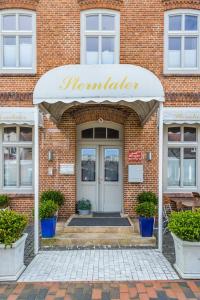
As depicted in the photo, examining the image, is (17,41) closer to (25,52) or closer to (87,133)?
(25,52)

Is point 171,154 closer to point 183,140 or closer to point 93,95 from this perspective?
point 183,140

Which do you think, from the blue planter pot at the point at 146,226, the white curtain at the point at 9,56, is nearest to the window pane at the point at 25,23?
the white curtain at the point at 9,56

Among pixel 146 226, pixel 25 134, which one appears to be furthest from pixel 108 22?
pixel 146 226

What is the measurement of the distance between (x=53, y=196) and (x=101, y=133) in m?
2.75

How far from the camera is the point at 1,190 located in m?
10.2

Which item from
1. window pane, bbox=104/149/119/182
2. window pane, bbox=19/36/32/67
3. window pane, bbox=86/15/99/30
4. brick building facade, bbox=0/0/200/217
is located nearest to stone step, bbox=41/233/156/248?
brick building facade, bbox=0/0/200/217

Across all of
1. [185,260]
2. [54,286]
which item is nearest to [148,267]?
[185,260]

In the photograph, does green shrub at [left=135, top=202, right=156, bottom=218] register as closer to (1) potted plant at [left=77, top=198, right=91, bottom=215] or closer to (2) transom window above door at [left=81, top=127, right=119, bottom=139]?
(1) potted plant at [left=77, top=198, right=91, bottom=215]

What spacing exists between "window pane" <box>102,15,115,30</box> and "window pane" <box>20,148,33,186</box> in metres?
4.90

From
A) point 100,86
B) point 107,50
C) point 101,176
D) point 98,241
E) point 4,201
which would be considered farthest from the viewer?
point 101,176

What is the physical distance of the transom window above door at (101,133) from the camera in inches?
414

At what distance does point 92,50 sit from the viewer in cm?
1022

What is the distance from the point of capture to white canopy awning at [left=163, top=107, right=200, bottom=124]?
950 cm

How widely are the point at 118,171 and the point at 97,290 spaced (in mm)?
5821
